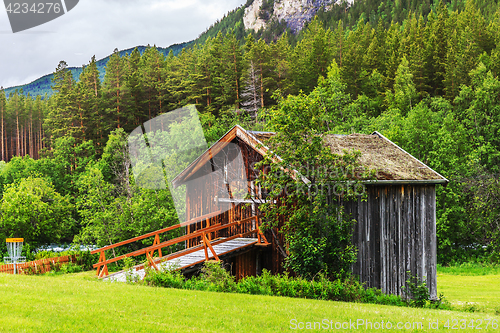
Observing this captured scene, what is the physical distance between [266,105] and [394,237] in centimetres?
3172

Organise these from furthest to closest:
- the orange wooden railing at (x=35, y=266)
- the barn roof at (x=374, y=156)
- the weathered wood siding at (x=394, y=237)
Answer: the orange wooden railing at (x=35, y=266) → the barn roof at (x=374, y=156) → the weathered wood siding at (x=394, y=237)

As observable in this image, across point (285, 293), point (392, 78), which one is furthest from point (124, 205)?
point (392, 78)

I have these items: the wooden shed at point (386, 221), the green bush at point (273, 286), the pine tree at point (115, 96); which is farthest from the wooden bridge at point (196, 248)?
the pine tree at point (115, 96)

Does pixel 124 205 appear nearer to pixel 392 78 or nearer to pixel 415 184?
pixel 415 184

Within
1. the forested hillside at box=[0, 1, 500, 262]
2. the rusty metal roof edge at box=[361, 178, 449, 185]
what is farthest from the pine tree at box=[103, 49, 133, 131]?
the rusty metal roof edge at box=[361, 178, 449, 185]

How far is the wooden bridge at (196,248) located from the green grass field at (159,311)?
2.30 m

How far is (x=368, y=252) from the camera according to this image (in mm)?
14578

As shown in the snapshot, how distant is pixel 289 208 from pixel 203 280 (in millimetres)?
4289

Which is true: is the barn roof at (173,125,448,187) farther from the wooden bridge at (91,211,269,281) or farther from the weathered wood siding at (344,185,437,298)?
the wooden bridge at (91,211,269,281)

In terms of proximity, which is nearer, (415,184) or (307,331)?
(307,331)

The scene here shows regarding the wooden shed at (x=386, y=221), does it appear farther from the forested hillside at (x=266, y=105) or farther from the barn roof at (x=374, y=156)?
the forested hillside at (x=266, y=105)

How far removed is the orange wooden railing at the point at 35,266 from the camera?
72.9 feet

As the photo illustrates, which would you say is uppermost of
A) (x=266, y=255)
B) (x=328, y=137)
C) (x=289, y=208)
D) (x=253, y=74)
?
(x=253, y=74)

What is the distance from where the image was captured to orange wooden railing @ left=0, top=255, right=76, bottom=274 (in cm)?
2222
